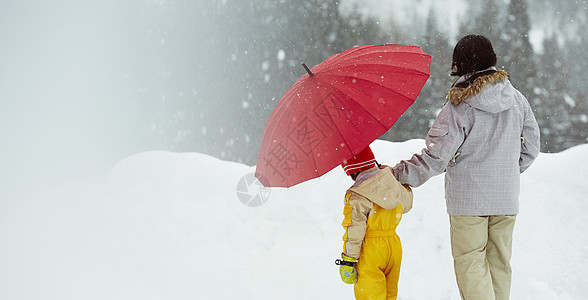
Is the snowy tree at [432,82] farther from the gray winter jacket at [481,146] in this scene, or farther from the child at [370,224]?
the child at [370,224]

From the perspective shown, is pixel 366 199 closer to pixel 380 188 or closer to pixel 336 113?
pixel 380 188

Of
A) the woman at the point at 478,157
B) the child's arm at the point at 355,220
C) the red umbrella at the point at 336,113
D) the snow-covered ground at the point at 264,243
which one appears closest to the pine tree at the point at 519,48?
the snow-covered ground at the point at 264,243

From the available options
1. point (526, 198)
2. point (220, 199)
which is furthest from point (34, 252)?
point (526, 198)

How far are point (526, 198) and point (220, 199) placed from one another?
278 cm

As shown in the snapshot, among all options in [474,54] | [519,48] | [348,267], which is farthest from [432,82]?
[348,267]

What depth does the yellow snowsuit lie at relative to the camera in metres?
1.80

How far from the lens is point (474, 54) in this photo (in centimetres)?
184

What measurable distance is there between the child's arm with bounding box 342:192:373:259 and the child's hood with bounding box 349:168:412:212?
0.04 metres

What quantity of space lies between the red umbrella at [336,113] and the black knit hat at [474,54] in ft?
0.59

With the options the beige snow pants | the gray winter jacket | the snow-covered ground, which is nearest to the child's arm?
the gray winter jacket

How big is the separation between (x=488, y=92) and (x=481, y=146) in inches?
9.4

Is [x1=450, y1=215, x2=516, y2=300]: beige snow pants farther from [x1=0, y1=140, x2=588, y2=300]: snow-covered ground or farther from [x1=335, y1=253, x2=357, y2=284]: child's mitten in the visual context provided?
[x1=0, y1=140, x2=588, y2=300]: snow-covered ground

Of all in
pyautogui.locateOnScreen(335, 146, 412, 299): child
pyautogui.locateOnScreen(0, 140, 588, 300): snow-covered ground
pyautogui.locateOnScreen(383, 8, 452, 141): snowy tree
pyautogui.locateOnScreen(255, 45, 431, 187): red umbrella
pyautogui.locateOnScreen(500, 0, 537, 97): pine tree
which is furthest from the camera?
pyautogui.locateOnScreen(383, 8, 452, 141): snowy tree

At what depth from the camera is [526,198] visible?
3539 millimetres
